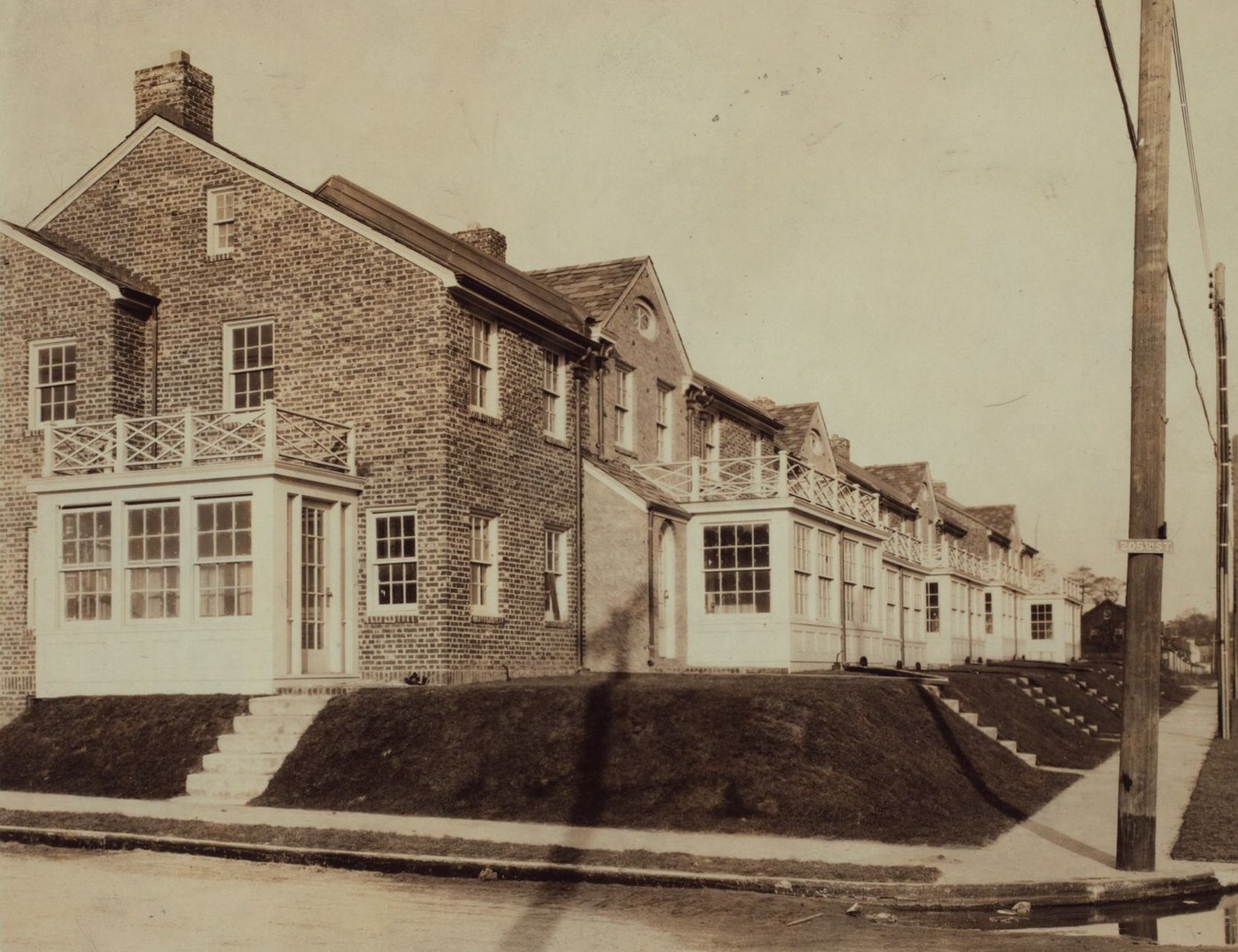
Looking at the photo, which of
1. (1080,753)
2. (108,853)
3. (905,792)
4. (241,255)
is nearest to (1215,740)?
(1080,753)

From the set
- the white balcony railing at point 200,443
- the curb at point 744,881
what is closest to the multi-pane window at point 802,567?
the white balcony railing at point 200,443

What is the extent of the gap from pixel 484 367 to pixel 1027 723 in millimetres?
12597

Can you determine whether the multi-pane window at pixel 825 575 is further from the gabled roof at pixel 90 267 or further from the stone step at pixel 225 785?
the stone step at pixel 225 785

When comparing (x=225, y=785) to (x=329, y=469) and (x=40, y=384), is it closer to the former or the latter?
(x=329, y=469)

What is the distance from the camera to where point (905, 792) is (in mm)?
16453

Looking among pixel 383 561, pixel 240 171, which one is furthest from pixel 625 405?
pixel 240 171

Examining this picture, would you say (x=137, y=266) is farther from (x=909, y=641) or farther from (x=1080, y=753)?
(x=909, y=641)

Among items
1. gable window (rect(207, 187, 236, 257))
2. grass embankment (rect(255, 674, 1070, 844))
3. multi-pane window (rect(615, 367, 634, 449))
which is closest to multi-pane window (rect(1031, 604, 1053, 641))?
multi-pane window (rect(615, 367, 634, 449))

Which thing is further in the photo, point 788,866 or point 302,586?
point 302,586

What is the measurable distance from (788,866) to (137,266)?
54.8ft

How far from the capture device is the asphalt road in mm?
10125

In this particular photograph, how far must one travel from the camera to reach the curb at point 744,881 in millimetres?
12117

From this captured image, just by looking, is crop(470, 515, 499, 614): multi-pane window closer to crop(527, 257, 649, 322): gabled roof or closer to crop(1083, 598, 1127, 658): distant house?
crop(527, 257, 649, 322): gabled roof

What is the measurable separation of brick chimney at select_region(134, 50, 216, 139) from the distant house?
68343 millimetres
